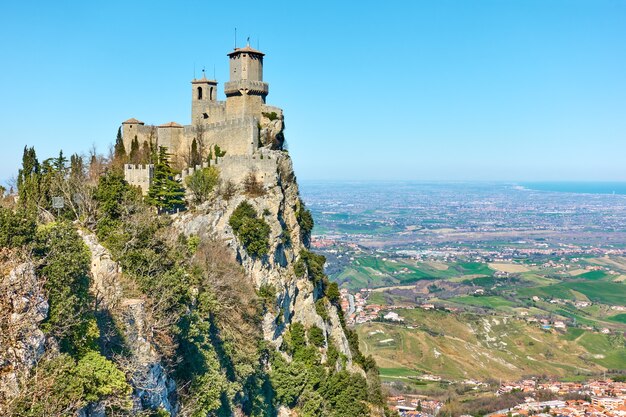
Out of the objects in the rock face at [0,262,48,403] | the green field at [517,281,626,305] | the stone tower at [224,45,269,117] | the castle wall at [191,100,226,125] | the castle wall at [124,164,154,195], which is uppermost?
the stone tower at [224,45,269,117]

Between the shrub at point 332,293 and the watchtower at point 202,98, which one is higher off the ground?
the watchtower at point 202,98

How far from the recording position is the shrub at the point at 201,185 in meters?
37.1

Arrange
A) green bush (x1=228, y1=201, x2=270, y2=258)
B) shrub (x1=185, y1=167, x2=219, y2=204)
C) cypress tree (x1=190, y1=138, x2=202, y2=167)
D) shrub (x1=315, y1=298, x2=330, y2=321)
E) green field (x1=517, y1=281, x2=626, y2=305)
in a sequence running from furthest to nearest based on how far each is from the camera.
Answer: green field (x1=517, y1=281, x2=626, y2=305) < shrub (x1=315, y1=298, x2=330, y2=321) < cypress tree (x1=190, y1=138, x2=202, y2=167) < shrub (x1=185, y1=167, x2=219, y2=204) < green bush (x1=228, y1=201, x2=270, y2=258)

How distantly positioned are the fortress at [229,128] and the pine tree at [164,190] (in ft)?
4.76

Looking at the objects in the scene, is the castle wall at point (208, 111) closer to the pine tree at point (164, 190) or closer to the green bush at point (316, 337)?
the pine tree at point (164, 190)

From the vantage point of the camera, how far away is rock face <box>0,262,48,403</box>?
13.2 m

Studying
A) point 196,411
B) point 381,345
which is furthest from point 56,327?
point 381,345

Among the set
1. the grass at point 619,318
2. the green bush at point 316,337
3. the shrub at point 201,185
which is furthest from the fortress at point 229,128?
the grass at point 619,318

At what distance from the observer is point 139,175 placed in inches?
1410

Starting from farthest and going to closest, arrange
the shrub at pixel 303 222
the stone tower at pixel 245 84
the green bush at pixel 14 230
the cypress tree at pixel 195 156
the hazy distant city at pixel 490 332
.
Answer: the hazy distant city at pixel 490 332 < the shrub at pixel 303 222 < the stone tower at pixel 245 84 < the cypress tree at pixel 195 156 < the green bush at pixel 14 230

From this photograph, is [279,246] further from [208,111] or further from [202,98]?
[202,98]

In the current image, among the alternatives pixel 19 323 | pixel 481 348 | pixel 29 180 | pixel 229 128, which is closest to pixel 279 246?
pixel 229 128

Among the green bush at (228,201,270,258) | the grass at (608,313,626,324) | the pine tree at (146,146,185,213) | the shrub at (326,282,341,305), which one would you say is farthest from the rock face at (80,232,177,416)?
the grass at (608,313,626,324)

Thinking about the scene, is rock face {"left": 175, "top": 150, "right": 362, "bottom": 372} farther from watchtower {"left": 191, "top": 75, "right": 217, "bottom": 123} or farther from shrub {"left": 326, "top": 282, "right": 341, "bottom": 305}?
watchtower {"left": 191, "top": 75, "right": 217, "bottom": 123}
